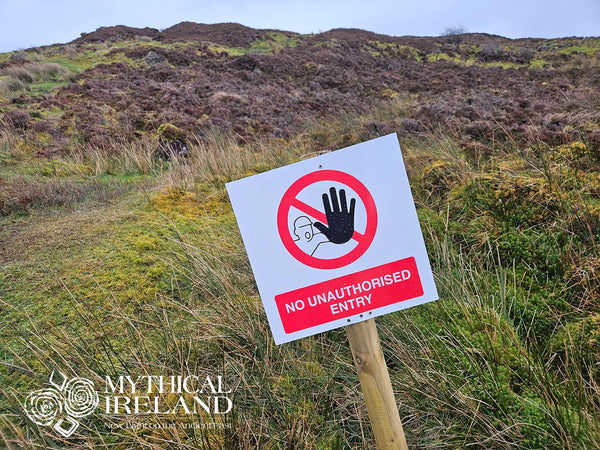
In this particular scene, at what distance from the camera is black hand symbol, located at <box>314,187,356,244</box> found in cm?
118

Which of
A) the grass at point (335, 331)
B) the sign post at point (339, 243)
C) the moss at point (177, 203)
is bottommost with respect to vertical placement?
the grass at point (335, 331)

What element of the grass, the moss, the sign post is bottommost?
the grass

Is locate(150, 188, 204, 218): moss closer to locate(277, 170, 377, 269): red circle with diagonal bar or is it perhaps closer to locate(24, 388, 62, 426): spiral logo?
locate(24, 388, 62, 426): spiral logo

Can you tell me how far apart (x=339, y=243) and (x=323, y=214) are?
0.11 metres

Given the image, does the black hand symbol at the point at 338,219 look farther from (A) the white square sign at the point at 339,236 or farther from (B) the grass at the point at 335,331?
(B) the grass at the point at 335,331

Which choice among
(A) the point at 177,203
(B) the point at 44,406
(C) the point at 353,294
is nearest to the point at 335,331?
(C) the point at 353,294

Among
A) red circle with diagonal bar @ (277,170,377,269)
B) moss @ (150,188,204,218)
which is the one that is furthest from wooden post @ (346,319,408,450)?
moss @ (150,188,204,218)

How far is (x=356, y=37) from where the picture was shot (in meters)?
26.7

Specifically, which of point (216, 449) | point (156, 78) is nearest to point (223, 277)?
point (216, 449)

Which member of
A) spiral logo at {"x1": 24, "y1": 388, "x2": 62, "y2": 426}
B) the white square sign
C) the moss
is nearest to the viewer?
the white square sign

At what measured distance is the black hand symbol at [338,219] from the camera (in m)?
1.18

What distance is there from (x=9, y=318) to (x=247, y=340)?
5.21ft

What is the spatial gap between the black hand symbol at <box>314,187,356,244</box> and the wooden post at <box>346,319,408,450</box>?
1.01ft

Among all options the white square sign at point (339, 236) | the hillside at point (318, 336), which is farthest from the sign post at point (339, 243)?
the hillside at point (318, 336)
